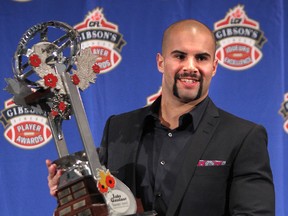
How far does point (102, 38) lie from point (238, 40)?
505 mm

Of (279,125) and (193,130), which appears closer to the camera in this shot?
(193,130)

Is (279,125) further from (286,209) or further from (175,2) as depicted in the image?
(175,2)

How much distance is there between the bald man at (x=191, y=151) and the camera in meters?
0.97

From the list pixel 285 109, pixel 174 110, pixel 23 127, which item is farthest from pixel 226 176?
pixel 23 127

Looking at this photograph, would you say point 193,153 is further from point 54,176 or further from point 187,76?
point 54,176

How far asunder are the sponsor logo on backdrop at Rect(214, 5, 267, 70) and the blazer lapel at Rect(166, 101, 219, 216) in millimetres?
913

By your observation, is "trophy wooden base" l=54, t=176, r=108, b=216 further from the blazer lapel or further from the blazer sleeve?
the blazer sleeve

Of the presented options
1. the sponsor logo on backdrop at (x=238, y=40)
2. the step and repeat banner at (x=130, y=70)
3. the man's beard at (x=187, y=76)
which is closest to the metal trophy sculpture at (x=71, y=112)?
the man's beard at (x=187, y=76)

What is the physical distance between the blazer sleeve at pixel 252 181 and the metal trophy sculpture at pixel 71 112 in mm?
193

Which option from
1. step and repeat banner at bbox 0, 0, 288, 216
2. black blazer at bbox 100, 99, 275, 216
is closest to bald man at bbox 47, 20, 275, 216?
black blazer at bbox 100, 99, 275, 216

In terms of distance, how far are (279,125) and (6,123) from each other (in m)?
0.99

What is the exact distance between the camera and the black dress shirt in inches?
39.5

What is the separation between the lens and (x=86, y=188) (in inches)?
36.7

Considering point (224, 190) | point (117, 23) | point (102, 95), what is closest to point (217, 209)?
point (224, 190)
